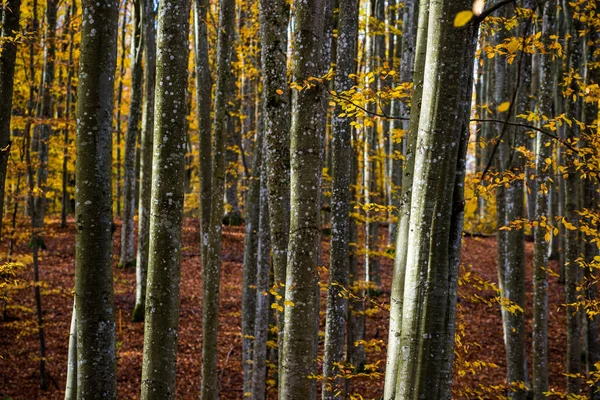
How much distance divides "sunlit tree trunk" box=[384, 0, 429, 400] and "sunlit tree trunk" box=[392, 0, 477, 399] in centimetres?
34

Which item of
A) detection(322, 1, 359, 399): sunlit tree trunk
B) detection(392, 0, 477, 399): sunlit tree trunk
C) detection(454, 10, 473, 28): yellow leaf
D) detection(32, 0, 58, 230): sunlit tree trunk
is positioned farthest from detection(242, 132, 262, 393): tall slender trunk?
detection(454, 10, 473, 28): yellow leaf

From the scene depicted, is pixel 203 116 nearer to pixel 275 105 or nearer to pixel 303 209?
pixel 275 105

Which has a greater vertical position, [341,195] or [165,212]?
[341,195]

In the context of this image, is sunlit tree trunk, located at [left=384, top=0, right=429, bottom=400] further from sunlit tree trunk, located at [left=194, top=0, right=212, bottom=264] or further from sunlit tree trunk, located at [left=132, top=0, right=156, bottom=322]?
sunlit tree trunk, located at [left=132, top=0, right=156, bottom=322]

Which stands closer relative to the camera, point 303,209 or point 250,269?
point 303,209

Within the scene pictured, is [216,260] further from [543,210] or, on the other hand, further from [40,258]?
[40,258]

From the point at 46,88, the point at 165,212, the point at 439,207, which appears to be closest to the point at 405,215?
the point at 439,207

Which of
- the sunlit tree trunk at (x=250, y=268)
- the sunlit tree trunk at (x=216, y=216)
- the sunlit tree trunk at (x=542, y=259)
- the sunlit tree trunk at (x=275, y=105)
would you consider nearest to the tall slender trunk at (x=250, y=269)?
the sunlit tree trunk at (x=250, y=268)

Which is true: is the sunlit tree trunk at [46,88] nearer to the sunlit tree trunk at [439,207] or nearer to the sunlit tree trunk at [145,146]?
the sunlit tree trunk at [145,146]

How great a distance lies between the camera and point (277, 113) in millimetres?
4895

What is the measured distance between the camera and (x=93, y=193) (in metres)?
3.79

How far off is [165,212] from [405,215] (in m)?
1.95

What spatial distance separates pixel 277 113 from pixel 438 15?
262 cm

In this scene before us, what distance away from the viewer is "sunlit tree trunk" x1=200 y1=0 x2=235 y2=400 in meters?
7.55
